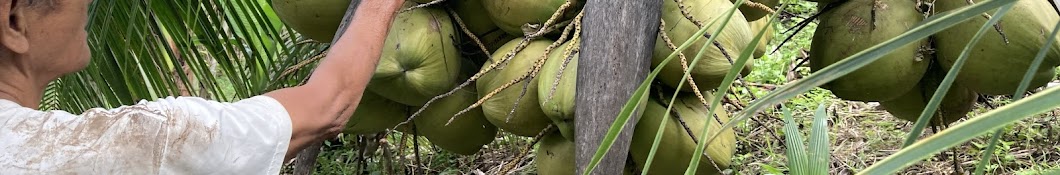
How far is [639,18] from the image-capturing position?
43.1 inches

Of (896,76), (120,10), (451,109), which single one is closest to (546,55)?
(451,109)

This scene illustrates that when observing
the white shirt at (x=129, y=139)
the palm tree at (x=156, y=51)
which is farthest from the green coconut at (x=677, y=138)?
the palm tree at (x=156, y=51)

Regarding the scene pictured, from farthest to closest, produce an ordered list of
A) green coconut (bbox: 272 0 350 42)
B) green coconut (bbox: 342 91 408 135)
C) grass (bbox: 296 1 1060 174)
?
grass (bbox: 296 1 1060 174), green coconut (bbox: 342 91 408 135), green coconut (bbox: 272 0 350 42)

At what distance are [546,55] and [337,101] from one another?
0.33m

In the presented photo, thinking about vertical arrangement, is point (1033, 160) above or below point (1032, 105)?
below

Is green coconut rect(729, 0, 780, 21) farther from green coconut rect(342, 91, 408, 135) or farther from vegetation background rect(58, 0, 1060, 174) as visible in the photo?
green coconut rect(342, 91, 408, 135)

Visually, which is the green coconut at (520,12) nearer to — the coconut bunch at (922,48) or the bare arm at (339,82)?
the bare arm at (339,82)

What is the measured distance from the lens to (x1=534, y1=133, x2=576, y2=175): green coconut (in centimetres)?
139

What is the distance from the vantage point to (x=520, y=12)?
1310 mm

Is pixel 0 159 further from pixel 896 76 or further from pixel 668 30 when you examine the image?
pixel 896 76

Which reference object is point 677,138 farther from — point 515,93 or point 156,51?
point 156,51

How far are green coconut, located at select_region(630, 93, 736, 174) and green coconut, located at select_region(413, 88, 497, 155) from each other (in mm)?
284

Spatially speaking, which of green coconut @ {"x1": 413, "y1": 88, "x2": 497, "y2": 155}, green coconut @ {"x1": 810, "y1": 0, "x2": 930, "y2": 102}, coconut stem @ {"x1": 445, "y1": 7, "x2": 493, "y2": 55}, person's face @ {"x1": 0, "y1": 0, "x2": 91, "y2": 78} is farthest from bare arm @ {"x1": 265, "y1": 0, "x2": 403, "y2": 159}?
green coconut @ {"x1": 810, "y1": 0, "x2": 930, "y2": 102}

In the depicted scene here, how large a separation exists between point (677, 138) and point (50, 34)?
2.29 ft
